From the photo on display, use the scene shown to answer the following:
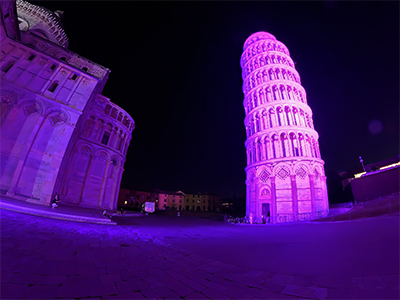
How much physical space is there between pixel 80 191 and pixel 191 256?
85.2 ft

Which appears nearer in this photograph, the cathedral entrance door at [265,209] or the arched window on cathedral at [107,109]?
the cathedral entrance door at [265,209]

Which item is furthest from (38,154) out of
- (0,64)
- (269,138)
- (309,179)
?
(309,179)

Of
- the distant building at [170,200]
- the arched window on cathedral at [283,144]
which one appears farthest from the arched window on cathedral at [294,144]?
the distant building at [170,200]

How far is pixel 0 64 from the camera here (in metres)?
14.3

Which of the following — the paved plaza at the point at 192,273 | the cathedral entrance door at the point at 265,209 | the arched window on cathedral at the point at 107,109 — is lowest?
the paved plaza at the point at 192,273

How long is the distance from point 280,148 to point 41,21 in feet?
136

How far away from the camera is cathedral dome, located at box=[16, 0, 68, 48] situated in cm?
2295

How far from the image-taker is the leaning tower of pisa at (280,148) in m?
23.9

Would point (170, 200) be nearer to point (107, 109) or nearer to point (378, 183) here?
point (107, 109)

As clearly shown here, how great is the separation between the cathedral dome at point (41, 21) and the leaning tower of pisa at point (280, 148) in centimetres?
3480

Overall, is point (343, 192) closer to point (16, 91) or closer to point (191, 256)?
point (191, 256)

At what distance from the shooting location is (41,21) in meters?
24.2

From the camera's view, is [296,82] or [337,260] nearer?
[337,260]

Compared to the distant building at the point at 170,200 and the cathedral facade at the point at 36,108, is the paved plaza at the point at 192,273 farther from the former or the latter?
the distant building at the point at 170,200
